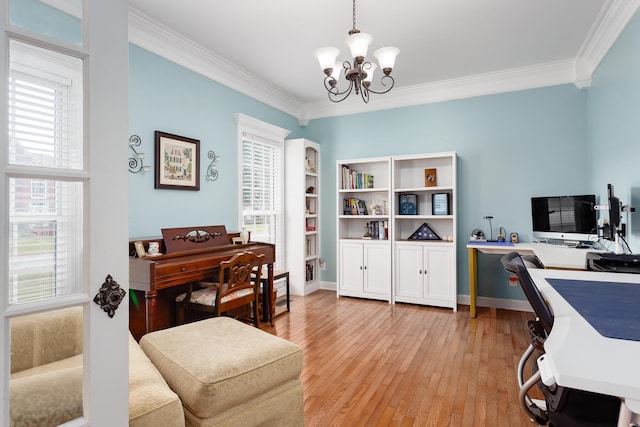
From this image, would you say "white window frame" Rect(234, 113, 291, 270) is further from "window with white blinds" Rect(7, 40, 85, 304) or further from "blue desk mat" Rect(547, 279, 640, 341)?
"blue desk mat" Rect(547, 279, 640, 341)

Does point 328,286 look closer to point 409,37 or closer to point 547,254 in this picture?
point 547,254

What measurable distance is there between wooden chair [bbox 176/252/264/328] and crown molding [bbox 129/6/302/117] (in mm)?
1973

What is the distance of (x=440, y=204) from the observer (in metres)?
4.30

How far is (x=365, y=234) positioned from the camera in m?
4.82

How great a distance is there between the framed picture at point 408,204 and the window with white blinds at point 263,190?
164 centimetres

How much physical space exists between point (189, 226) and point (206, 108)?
1.24 metres

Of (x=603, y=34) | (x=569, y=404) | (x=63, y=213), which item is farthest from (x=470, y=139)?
(x=63, y=213)

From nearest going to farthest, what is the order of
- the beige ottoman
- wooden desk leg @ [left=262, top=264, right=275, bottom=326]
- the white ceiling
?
the beige ottoman, the white ceiling, wooden desk leg @ [left=262, top=264, right=275, bottom=326]

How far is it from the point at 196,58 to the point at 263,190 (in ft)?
5.62

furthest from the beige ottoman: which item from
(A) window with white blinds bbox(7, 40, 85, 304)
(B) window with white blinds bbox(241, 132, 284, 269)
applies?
(B) window with white blinds bbox(241, 132, 284, 269)

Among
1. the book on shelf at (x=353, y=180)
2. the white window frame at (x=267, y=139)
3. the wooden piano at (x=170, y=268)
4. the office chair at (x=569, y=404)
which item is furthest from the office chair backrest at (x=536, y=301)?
the book on shelf at (x=353, y=180)

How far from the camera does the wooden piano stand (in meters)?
2.50

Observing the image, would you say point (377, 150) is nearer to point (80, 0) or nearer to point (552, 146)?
point (552, 146)

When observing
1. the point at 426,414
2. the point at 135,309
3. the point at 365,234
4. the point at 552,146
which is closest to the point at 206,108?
the point at 135,309
